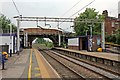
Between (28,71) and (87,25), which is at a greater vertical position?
(87,25)

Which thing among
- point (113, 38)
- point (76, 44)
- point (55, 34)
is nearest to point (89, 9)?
point (55, 34)

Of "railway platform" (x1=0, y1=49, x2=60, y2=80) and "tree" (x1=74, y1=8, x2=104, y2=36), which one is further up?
"tree" (x1=74, y1=8, x2=104, y2=36)

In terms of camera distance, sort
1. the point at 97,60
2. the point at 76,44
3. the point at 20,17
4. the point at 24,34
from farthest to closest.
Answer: the point at 24,34
the point at 76,44
the point at 20,17
the point at 97,60

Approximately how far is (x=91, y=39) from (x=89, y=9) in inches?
1402

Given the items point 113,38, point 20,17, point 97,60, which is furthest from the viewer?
point 113,38

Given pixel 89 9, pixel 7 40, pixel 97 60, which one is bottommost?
pixel 97 60

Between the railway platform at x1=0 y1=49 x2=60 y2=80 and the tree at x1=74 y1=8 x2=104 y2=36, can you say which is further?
the tree at x1=74 y1=8 x2=104 y2=36

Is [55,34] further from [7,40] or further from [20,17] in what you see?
[7,40]

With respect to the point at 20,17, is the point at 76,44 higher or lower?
lower

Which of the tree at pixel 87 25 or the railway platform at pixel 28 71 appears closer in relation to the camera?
the railway platform at pixel 28 71

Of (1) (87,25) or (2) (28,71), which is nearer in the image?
(2) (28,71)

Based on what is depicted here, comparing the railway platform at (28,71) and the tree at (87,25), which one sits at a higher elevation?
the tree at (87,25)

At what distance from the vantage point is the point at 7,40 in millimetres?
39656

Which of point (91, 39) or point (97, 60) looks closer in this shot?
point (97, 60)
